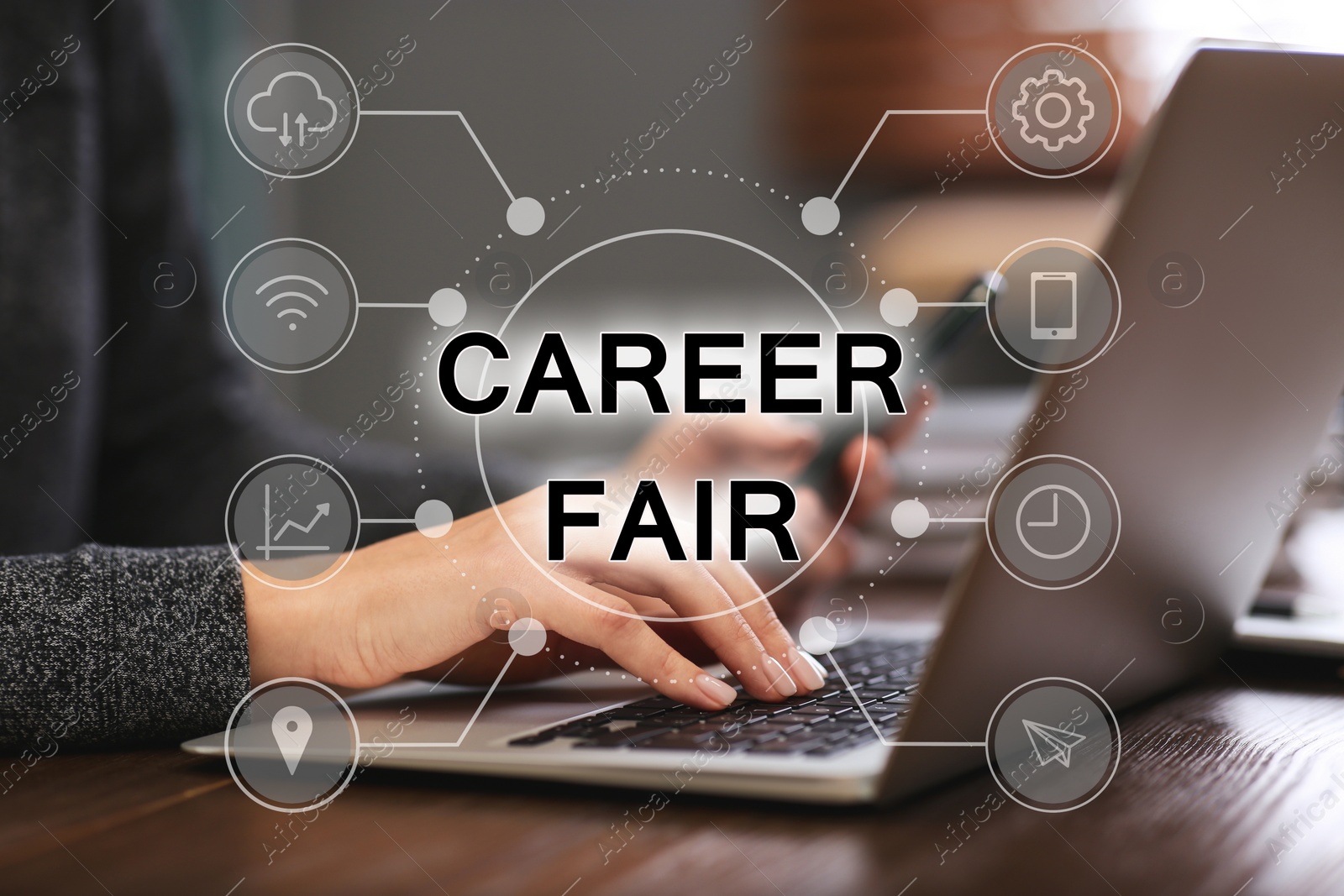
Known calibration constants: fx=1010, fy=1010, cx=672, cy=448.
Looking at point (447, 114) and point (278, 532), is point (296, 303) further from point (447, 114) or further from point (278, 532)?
point (278, 532)

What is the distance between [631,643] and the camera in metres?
0.41

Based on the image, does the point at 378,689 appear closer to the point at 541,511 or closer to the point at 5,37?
the point at 541,511

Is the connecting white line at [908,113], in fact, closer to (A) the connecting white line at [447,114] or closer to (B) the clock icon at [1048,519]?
(A) the connecting white line at [447,114]

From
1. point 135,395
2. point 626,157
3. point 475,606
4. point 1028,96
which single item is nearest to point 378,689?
point 475,606

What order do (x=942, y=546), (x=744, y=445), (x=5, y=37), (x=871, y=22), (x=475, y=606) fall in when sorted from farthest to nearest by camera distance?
(x=871, y=22) < (x=942, y=546) < (x=5, y=37) < (x=744, y=445) < (x=475, y=606)

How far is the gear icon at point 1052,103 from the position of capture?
0.79 metres

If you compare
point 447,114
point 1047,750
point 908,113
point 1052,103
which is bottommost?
point 1047,750

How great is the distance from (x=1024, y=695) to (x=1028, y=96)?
0.63 meters

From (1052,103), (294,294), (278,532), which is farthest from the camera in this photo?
(294,294)

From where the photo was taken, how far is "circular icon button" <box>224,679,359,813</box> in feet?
1.09

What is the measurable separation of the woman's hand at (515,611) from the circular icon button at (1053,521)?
5.2 inches

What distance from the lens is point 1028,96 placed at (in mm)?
817

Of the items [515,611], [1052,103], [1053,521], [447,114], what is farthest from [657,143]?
[1053,521]

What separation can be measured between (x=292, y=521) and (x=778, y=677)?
0.36 metres
